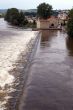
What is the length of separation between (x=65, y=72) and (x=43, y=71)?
1329 mm

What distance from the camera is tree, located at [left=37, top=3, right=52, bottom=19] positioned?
61763 millimetres

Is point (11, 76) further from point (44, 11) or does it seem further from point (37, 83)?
point (44, 11)

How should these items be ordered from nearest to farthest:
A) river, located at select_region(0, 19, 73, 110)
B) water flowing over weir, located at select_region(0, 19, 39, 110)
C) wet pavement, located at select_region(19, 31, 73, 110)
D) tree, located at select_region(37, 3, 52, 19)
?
wet pavement, located at select_region(19, 31, 73, 110), river, located at select_region(0, 19, 73, 110), water flowing over weir, located at select_region(0, 19, 39, 110), tree, located at select_region(37, 3, 52, 19)

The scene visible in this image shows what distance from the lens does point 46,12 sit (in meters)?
62.2

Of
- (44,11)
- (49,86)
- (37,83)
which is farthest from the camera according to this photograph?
(44,11)

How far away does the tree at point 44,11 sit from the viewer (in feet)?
203

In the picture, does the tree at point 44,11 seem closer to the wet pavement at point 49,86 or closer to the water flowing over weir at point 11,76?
the water flowing over weir at point 11,76

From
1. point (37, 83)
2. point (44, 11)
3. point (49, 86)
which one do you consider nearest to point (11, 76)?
point (37, 83)

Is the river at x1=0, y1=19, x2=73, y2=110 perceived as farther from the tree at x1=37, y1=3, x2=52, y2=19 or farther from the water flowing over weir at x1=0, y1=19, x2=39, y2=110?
the tree at x1=37, y1=3, x2=52, y2=19

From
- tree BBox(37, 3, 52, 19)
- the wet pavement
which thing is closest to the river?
the wet pavement

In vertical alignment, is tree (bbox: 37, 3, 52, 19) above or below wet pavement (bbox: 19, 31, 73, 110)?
above

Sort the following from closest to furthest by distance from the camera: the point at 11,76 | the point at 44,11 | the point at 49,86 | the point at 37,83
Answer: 1. the point at 49,86
2. the point at 37,83
3. the point at 11,76
4. the point at 44,11

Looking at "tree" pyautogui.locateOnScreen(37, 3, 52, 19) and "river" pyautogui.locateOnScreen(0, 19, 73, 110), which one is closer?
"river" pyautogui.locateOnScreen(0, 19, 73, 110)

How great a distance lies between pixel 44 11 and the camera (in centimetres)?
6188
